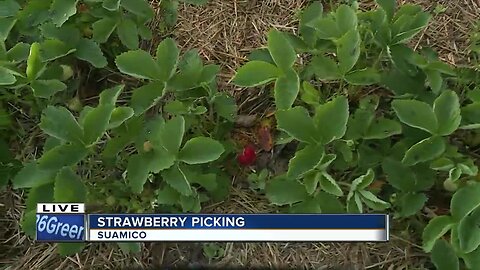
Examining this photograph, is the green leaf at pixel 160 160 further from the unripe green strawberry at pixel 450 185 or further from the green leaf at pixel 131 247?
the unripe green strawberry at pixel 450 185

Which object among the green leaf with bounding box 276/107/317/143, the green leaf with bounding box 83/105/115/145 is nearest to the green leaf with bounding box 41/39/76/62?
the green leaf with bounding box 83/105/115/145

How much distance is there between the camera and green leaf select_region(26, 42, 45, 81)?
140cm

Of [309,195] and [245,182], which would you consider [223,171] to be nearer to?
[245,182]

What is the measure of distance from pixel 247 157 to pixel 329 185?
9.9 inches

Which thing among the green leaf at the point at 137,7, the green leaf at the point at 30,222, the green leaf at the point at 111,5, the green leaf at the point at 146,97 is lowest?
the green leaf at the point at 30,222

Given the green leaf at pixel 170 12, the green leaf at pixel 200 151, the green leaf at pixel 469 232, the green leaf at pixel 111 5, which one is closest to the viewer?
the green leaf at pixel 469 232

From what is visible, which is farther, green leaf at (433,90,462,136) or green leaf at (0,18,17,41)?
green leaf at (0,18,17,41)

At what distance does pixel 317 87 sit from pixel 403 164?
11.7 inches

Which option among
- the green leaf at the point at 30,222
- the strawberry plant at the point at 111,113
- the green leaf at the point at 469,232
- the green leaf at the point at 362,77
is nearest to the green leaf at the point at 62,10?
the strawberry plant at the point at 111,113

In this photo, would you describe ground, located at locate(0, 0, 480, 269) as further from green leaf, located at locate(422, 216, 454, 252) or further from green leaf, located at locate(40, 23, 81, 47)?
green leaf, located at locate(40, 23, 81, 47)

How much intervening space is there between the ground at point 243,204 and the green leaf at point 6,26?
27cm

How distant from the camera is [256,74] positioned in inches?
54.8

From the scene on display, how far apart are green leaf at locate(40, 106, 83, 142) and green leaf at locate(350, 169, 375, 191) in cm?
60

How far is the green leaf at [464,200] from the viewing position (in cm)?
127
